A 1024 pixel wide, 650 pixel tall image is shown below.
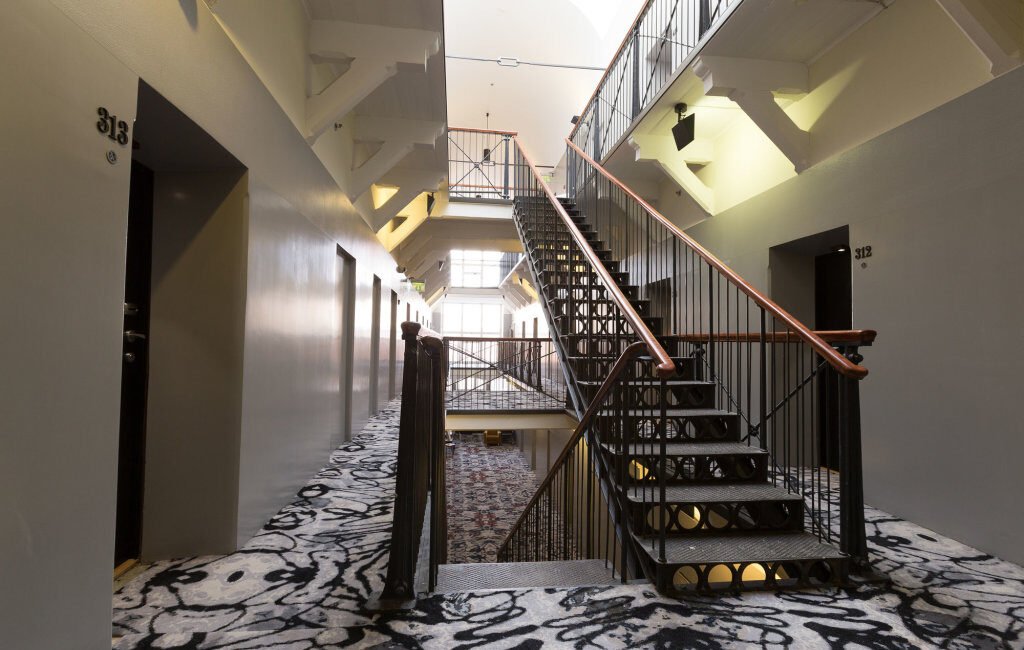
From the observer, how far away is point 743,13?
3.70 metres

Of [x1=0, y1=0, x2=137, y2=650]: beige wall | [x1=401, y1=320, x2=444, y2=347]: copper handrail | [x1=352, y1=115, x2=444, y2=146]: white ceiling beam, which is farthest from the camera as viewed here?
[x1=352, y1=115, x2=444, y2=146]: white ceiling beam

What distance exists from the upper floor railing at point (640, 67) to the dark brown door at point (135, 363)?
4309mm

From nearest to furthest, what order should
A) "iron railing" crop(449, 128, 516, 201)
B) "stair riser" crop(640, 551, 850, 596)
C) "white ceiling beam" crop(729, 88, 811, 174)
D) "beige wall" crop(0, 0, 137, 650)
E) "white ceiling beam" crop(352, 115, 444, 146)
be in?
"beige wall" crop(0, 0, 137, 650) < "stair riser" crop(640, 551, 850, 596) < "white ceiling beam" crop(729, 88, 811, 174) < "white ceiling beam" crop(352, 115, 444, 146) < "iron railing" crop(449, 128, 516, 201)

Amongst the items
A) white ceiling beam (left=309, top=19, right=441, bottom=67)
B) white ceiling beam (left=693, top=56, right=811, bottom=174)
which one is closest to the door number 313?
white ceiling beam (left=309, top=19, right=441, bottom=67)

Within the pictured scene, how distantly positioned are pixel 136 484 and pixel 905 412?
14.5 ft

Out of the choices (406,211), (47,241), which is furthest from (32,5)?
(406,211)

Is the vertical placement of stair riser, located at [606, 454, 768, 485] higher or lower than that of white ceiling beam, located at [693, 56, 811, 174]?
lower

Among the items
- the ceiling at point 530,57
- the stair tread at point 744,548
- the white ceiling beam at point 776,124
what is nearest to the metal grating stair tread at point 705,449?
the stair tread at point 744,548

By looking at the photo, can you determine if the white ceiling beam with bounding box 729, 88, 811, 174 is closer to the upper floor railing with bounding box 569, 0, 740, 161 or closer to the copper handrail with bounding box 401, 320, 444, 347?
the upper floor railing with bounding box 569, 0, 740, 161

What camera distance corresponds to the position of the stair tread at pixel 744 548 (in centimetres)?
240

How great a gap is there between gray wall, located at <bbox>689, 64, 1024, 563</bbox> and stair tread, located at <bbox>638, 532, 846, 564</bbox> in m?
1.05

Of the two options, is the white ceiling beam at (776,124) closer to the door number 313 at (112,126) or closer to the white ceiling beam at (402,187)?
the white ceiling beam at (402,187)

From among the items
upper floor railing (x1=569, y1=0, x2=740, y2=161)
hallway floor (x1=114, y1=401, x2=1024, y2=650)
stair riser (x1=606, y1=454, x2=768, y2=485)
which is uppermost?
upper floor railing (x1=569, y1=0, x2=740, y2=161)

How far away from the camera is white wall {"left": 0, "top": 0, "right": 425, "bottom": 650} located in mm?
1342
